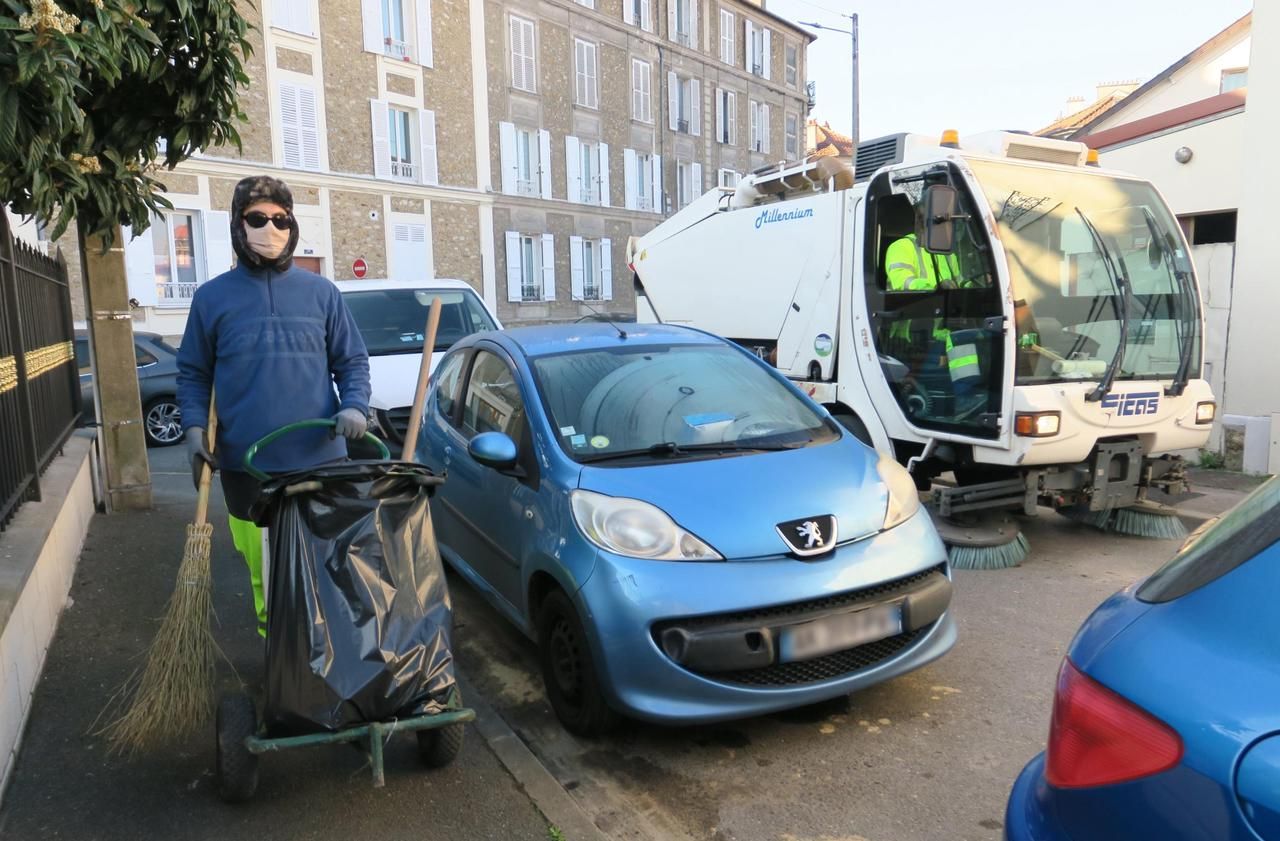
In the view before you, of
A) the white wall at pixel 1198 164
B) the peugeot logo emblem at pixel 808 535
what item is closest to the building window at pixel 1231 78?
the white wall at pixel 1198 164

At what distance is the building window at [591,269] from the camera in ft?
98.5

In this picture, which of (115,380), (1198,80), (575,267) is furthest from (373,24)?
(115,380)

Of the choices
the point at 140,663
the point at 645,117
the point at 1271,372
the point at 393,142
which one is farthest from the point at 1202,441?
the point at 645,117

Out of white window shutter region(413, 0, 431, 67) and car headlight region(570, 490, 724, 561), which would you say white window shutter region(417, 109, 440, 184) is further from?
car headlight region(570, 490, 724, 561)

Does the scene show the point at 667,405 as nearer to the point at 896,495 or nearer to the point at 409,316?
the point at 896,495

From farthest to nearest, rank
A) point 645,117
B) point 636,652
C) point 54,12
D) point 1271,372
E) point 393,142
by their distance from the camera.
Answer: point 645,117, point 393,142, point 1271,372, point 636,652, point 54,12

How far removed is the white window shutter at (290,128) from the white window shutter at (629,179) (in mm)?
12000

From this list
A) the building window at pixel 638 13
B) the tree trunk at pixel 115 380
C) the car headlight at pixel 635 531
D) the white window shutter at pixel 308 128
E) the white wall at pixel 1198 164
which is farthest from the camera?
the building window at pixel 638 13

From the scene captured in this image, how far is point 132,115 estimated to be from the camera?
13.5ft

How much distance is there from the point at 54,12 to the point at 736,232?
239 inches

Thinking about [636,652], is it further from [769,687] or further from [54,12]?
[54,12]

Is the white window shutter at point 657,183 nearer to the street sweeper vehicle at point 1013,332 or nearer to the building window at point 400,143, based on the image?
the building window at point 400,143

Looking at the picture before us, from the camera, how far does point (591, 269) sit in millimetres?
30906

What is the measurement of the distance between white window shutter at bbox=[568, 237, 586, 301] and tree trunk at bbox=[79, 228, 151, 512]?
23.6 metres
